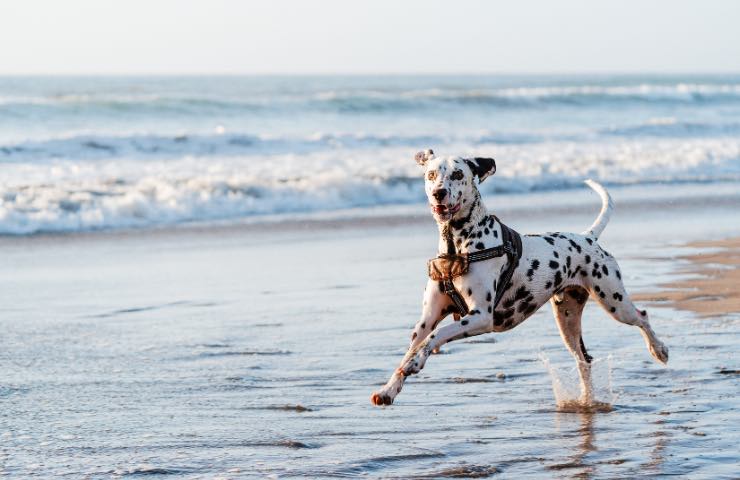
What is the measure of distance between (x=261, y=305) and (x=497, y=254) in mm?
4103

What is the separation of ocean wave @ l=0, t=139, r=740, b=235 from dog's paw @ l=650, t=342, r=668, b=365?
393 inches

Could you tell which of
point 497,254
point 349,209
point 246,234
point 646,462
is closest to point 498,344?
point 497,254

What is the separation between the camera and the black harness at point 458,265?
6094 mm

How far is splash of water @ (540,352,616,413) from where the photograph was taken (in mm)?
6730

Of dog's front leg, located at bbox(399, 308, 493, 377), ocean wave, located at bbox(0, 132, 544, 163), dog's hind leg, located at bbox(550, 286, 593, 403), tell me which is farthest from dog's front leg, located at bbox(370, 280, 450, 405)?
ocean wave, located at bbox(0, 132, 544, 163)

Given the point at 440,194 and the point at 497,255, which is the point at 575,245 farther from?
the point at 440,194

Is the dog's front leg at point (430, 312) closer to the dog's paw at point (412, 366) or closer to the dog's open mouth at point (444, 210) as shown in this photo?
the dog's paw at point (412, 366)

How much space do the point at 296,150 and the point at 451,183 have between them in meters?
20.6

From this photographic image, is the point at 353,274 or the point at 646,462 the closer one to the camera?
the point at 646,462

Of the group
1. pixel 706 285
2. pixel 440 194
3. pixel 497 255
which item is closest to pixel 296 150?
pixel 706 285

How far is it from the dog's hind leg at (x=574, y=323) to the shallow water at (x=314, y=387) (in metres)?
0.17

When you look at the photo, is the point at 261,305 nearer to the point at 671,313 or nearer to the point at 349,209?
the point at 671,313

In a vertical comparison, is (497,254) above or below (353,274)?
above

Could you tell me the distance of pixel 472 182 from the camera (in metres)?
6.11
